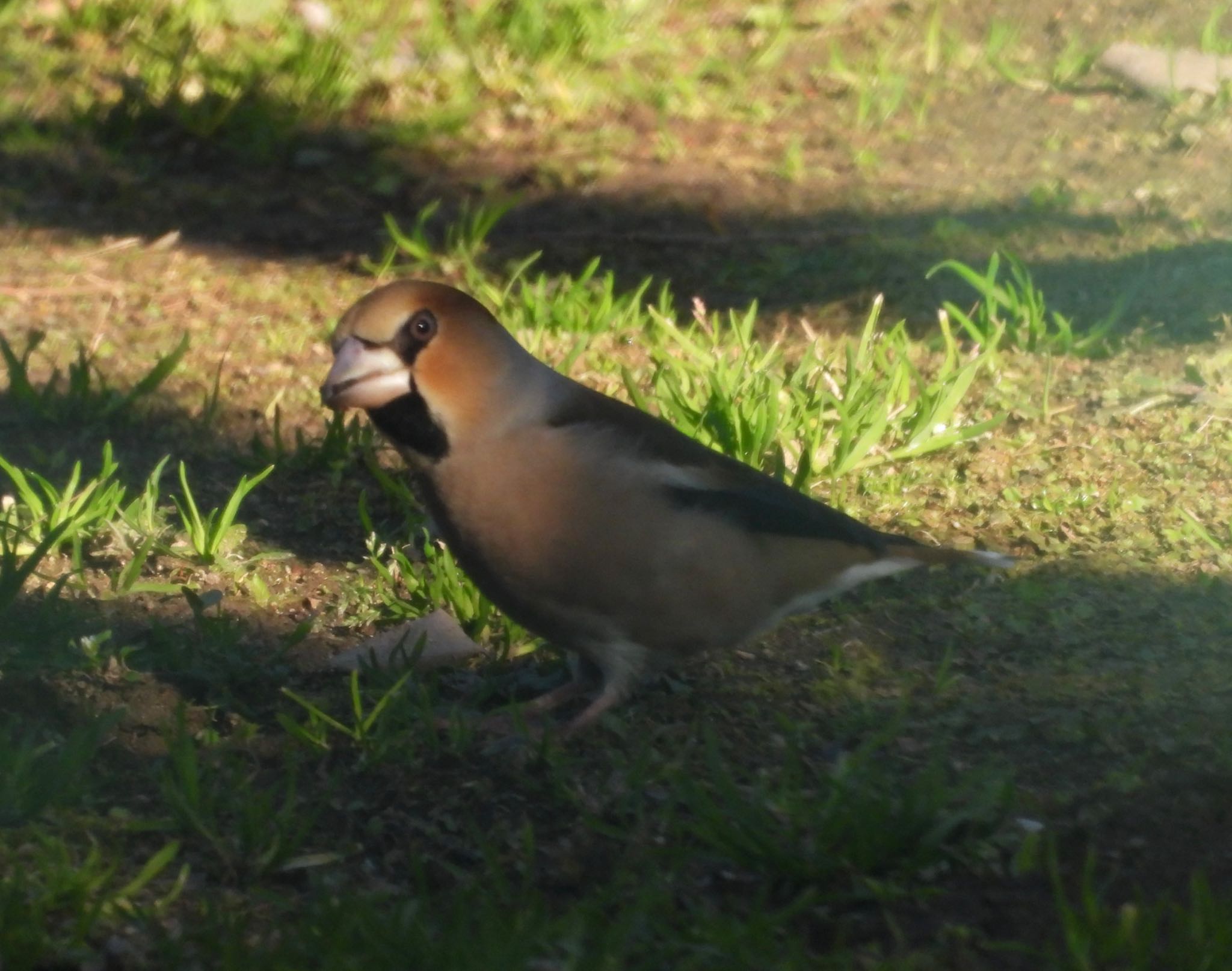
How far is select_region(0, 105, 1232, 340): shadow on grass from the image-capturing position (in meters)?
5.45

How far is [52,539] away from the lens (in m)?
3.44

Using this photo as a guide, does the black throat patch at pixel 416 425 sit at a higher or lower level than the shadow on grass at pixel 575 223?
higher

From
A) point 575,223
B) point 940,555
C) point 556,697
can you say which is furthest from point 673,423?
point 575,223

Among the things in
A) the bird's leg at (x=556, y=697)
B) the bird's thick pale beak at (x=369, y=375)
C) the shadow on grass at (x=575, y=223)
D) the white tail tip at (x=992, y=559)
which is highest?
the bird's thick pale beak at (x=369, y=375)

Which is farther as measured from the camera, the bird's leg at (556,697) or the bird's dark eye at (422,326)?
the bird's leg at (556,697)

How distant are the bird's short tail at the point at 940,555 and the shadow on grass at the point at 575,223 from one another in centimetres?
175

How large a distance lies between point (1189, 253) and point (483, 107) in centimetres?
311

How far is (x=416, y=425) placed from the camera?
3.05m

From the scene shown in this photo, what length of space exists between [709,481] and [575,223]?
10.2ft

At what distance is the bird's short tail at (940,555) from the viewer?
3447 mm

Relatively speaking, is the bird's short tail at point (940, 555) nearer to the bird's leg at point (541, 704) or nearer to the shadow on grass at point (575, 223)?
the bird's leg at point (541, 704)

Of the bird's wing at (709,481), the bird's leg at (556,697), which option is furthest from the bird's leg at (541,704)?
the bird's wing at (709,481)

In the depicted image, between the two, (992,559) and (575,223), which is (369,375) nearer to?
(992,559)

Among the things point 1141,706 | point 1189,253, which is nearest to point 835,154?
point 1189,253
